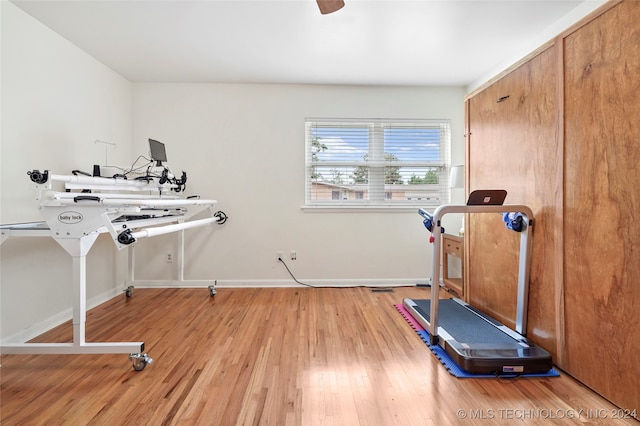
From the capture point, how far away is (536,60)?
6.01 feet

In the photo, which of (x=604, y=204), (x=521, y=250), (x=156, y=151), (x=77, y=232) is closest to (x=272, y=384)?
(x=77, y=232)

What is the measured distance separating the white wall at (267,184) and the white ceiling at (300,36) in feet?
0.91

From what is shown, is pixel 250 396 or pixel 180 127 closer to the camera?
pixel 250 396

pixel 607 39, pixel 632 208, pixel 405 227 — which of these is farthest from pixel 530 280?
pixel 405 227

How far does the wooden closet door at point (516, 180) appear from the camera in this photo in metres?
1.74

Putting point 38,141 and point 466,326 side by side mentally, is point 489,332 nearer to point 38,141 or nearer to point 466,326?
point 466,326

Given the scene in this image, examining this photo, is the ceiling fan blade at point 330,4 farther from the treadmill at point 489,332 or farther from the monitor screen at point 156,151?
the monitor screen at point 156,151

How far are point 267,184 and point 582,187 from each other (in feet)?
9.49

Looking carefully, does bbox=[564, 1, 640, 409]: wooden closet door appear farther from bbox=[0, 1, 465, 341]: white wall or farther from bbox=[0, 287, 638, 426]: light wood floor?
bbox=[0, 1, 465, 341]: white wall

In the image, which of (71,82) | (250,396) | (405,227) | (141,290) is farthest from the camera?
(405,227)

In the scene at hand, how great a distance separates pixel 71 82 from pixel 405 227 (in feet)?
12.5

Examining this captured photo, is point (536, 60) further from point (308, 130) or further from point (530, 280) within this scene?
point (308, 130)

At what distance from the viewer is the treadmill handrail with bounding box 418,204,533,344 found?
184cm

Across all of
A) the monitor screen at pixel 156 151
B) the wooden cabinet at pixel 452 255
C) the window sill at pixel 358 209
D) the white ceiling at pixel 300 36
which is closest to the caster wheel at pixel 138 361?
the monitor screen at pixel 156 151
